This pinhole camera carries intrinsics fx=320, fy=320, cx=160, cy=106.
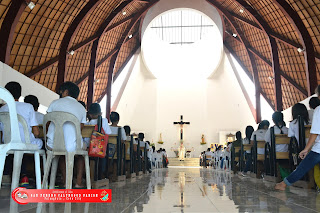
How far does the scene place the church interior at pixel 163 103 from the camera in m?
3.16

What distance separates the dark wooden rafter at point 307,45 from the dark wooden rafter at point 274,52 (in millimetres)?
2804

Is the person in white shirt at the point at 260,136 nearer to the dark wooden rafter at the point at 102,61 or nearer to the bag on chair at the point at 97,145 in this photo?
the bag on chair at the point at 97,145

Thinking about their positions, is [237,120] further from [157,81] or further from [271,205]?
[271,205]

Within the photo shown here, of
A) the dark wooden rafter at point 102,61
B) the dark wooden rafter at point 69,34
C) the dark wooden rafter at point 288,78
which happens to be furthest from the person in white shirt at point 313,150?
the dark wooden rafter at point 102,61

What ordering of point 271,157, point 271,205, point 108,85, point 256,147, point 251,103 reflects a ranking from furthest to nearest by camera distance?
1. point 251,103
2. point 108,85
3. point 256,147
4. point 271,157
5. point 271,205

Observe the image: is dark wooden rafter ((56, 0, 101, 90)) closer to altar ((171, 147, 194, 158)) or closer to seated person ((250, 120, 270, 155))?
seated person ((250, 120, 270, 155))

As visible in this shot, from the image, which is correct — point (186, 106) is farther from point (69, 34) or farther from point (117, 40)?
point (69, 34)

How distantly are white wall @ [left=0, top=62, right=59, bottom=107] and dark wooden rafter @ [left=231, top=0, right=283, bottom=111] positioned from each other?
10.6 metres

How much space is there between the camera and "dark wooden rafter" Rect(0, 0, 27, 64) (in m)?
10.2

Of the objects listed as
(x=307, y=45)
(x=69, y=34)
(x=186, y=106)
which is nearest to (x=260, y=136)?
(x=307, y=45)

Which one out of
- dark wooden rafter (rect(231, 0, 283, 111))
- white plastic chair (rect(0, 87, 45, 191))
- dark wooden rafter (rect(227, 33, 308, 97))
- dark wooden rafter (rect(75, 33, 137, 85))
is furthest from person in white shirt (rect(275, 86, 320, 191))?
dark wooden rafter (rect(75, 33, 137, 85))

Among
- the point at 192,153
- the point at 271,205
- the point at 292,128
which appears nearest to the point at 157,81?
the point at 192,153

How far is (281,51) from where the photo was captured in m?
18.1

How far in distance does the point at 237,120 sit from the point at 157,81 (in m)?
7.33
